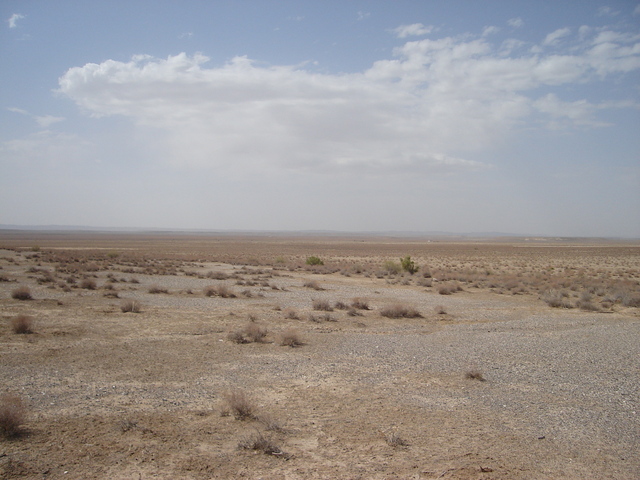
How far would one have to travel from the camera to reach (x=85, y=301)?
21391mm

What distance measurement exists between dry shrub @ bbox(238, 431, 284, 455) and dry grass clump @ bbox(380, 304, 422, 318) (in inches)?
529

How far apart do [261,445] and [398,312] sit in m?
13.8

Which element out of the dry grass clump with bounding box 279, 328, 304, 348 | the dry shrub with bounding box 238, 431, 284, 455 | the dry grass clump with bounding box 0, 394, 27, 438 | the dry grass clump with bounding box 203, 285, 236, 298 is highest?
the dry grass clump with bounding box 0, 394, 27, 438

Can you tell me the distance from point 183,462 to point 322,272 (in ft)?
123

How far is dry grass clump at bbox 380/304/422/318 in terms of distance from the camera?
19.7 m

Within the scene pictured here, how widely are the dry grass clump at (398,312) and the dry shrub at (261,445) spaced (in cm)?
1344

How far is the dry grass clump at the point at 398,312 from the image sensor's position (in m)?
19.7

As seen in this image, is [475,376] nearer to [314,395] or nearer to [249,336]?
[314,395]

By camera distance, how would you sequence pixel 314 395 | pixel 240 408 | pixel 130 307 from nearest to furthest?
pixel 240 408
pixel 314 395
pixel 130 307

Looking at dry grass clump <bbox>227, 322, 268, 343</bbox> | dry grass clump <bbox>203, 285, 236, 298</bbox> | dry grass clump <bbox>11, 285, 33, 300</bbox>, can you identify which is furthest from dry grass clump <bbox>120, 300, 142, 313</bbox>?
dry grass clump <bbox>227, 322, 268, 343</bbox>

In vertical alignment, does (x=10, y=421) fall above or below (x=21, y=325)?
above

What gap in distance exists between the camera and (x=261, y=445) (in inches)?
260

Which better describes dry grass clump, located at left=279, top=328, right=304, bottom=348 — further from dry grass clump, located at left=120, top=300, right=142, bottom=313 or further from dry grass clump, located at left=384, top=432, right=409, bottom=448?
dry grass clump, located at left=120, top=300, right=142, bottom=313

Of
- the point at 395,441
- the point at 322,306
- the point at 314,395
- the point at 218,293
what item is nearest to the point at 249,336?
the point at 314,395
